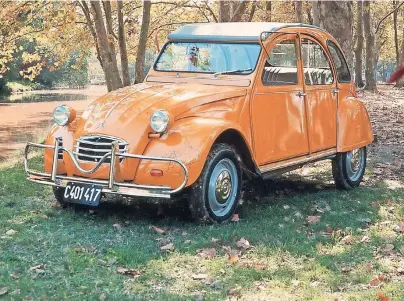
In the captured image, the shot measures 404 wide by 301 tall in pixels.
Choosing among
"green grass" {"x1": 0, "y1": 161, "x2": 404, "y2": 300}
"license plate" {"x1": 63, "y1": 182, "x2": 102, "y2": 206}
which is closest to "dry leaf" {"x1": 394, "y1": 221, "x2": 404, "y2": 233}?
"green grass" {"x1": 0, "y1": 161, "x2": 404, "y2": 300}

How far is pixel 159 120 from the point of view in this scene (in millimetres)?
6102

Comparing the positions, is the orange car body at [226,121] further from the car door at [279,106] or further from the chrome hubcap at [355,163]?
the chrome hubcap at [355,163]

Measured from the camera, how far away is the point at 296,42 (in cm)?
795

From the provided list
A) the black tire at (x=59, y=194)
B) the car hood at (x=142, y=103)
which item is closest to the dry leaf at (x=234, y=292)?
the car hood at (x=142, y=103)

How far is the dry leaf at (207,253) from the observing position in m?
5.35

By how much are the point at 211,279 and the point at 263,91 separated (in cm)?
299

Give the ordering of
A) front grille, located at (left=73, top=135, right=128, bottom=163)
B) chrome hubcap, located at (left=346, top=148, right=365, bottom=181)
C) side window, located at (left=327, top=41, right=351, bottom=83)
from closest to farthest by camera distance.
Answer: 1. front grille, located at (left=73, top=135, right=128, bottom=163)
2. chrome hubcap, located at (left=346, top=148, right=365, bottom=181)
3. side window, located at (left=327, top=41, right=351, bottom=83)

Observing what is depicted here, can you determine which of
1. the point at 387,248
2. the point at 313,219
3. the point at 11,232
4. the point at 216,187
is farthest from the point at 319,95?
the point at 11,232

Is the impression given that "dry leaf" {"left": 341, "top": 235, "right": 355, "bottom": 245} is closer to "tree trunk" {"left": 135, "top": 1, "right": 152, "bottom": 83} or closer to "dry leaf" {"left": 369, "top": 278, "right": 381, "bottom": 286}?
"dry leaf" {"left": 369, "top": 278, "right": 381, "bottom": 286}

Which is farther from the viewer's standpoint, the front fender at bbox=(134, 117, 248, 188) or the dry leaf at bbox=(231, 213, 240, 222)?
the dry leaf at bbox=(231, 213, 240, 222)

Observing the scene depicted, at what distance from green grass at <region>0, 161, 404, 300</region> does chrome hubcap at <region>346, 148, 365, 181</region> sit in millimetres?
950

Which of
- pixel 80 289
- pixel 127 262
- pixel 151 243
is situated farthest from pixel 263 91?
pixel 80 289

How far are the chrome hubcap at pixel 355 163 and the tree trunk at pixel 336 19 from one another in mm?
4273

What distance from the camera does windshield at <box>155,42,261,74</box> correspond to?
732cm
